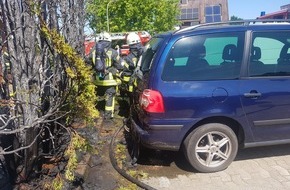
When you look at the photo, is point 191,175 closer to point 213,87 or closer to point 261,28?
point 213,87

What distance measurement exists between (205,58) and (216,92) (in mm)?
436

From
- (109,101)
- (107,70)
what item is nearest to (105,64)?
(107,70)

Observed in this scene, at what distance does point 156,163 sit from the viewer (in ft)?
13.6

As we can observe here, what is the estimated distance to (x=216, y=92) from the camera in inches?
138

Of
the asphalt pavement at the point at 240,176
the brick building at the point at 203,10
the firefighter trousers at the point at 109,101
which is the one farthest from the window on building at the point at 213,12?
the asphalt pavement at the point at 240,176

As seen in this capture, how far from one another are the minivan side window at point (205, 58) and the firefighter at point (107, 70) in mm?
2692

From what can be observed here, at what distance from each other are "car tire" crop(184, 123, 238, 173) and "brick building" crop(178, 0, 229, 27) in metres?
36.9

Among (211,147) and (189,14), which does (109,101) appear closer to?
(211,147)

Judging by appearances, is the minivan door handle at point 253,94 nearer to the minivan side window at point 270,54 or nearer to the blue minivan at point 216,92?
the blue minivan at point 216,92

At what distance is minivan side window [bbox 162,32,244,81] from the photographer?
3531mm

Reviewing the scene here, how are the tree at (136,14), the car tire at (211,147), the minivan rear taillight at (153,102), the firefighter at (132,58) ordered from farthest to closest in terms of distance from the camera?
the tree at (136,14) → the firefighter at (132,58) → the car tire at (211,147) → the minivan rear taillight at (153,102)

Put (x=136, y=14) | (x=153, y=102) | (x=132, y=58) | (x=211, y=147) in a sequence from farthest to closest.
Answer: (x=136, y=14)
(x=132, y=58)
(x=211, y=147)
(x=153, y=102)

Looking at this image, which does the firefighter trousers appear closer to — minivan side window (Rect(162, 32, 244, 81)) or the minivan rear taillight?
the minivan rear taillight

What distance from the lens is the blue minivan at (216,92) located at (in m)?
3.49
